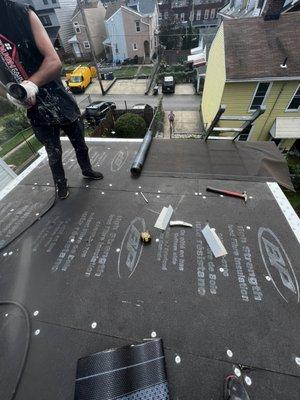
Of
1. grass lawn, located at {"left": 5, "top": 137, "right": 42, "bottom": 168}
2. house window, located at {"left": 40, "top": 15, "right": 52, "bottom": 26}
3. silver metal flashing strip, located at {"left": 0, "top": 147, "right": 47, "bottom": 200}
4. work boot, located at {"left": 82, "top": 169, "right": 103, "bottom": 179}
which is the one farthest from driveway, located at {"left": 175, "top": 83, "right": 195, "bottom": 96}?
house window, located at {"left": 40, "top": 15, "right": 52, "bottom": 26}

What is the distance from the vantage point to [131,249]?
2637mm

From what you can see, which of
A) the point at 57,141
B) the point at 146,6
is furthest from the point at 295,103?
the point at 146,6

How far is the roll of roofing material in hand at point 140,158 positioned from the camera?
3805 millimetres

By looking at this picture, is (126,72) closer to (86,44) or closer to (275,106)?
(86,44)

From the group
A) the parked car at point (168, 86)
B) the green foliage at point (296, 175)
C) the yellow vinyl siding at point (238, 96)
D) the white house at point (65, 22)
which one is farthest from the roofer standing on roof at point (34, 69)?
the white house at point (65, 22)

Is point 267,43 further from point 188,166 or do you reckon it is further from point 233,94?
point 188,166

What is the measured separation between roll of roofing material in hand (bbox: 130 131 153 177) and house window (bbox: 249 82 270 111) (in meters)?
7.77

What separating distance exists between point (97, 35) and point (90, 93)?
14828 millimetres

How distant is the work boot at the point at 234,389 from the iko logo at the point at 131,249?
1306mm

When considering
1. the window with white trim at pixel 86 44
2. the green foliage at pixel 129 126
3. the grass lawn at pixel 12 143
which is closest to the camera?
the green foliage at pixel 129 126

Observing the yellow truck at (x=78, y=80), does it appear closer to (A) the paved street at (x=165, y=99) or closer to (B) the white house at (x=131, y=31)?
(A) the paved street at (x=165, y=99)

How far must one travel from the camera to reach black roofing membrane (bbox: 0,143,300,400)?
177cm

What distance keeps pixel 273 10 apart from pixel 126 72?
1787 cm

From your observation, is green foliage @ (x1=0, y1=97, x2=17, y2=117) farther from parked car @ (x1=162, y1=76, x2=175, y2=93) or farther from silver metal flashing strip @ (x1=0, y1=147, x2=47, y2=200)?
silver metal flashing strip @ (x1=0, y1=147, x2=47, y2=200)
